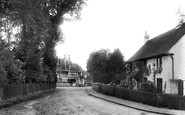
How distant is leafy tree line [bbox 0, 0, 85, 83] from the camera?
1394 cm

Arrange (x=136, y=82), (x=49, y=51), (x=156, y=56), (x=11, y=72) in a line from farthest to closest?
(x=49, y=51)
(x=136, y=82)
(x=156, y=56)
(x=11, y=72)

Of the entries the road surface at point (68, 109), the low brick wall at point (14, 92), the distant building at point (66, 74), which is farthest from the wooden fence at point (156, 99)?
the distant building at point (66, 74)

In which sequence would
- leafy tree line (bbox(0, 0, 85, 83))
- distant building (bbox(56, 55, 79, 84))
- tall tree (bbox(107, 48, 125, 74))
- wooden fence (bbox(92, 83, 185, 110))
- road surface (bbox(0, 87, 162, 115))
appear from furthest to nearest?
1. distant building (bbox(56, 55, 79, 84))
2. tall tree (bbox(107, 48, 125, 74))
3. wooden fence (bbox(92, 83, 185, 110))
4. road surface (bbox(0, 87, 162, 115))
5. leafy tree line (bbox(0, 0, 85, 83))

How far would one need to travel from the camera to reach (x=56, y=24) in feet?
137

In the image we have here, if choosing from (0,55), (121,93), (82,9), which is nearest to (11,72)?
(0,55)

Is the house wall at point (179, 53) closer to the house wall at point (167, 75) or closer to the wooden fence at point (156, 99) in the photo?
the house wall at point (167, 75)

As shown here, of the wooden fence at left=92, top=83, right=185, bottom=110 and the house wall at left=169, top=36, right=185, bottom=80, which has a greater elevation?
the house wall at left=169, top=36, right=185, bottom=80

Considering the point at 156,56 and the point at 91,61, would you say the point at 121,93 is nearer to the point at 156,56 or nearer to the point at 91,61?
the point at 156,56

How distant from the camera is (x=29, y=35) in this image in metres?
30.5

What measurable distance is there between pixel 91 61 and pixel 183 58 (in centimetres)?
9470

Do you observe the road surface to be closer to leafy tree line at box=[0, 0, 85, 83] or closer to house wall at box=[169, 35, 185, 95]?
leafy tree line at box=[0, 0, 85, 83]

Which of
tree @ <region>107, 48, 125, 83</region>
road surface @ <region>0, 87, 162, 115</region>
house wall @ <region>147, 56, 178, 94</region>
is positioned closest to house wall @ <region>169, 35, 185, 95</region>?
house wall @ <region>147, 56, 178, 94</region>

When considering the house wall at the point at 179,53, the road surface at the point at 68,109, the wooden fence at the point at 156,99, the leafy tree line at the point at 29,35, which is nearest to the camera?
the leafy tree line at the point at 29,35

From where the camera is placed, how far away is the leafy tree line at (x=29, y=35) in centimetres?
1394
